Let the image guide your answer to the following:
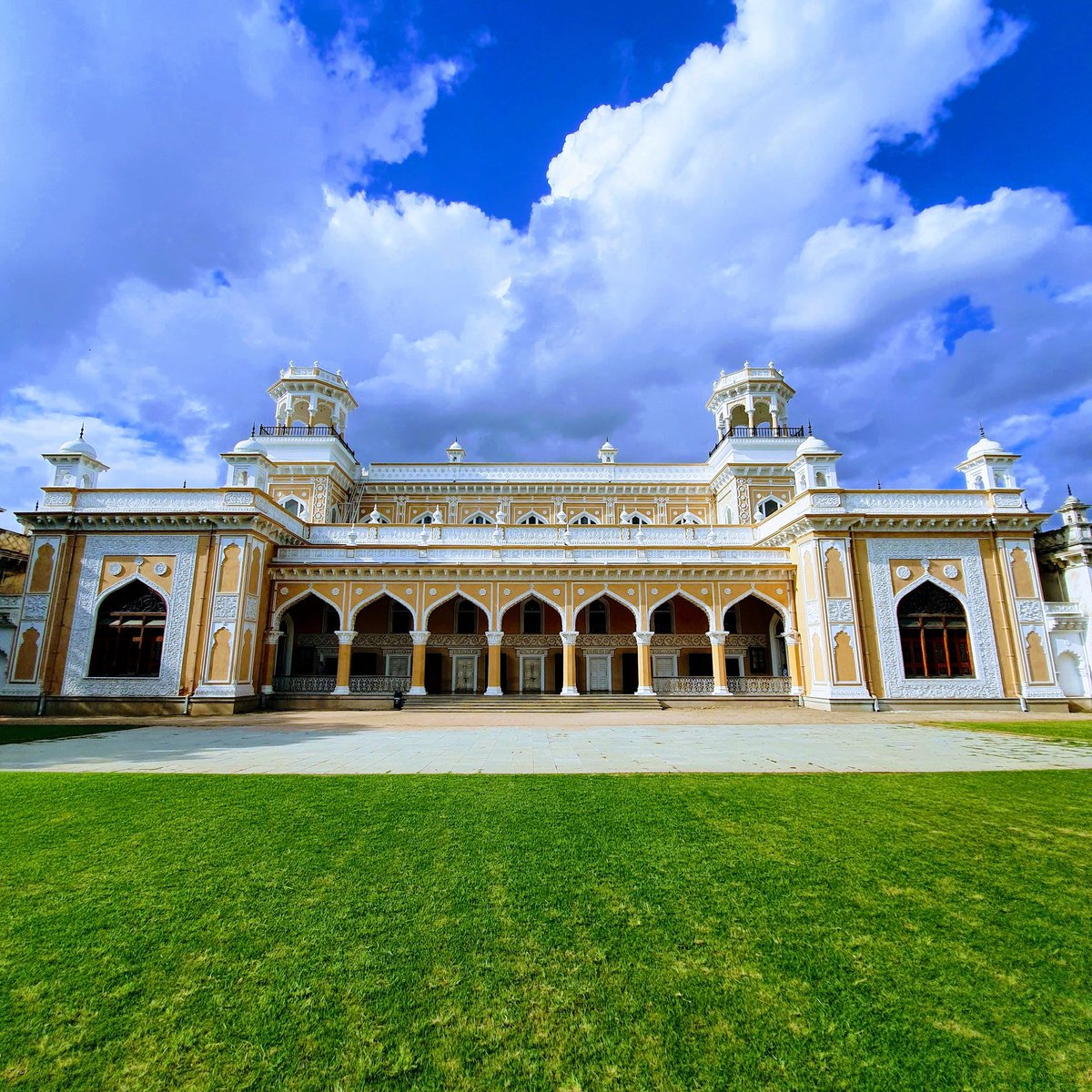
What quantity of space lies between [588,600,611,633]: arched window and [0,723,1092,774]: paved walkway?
10382mm

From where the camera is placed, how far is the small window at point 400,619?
941 inches

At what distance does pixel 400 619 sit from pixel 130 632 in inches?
348

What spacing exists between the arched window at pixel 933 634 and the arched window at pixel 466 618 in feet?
49.1

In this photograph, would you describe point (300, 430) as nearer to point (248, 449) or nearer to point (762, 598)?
point (248, 449)

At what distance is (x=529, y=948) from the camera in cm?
311

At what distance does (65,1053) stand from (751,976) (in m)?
2.84

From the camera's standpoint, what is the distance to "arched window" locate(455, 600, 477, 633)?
24156 millimetres

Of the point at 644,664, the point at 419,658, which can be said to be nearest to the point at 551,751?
the point at 644,664

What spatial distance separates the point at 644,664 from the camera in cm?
2088

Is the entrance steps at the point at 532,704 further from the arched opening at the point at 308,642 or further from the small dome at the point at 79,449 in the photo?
the small dome at the point at 79,449

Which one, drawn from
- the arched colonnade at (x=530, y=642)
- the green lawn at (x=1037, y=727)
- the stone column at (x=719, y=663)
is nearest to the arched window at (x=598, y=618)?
the arched colonnade at (x=530, y=642)

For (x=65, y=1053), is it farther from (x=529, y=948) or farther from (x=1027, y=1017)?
(x=1027, y=1017)

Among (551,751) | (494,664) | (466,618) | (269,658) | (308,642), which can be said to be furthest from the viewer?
(466,618)

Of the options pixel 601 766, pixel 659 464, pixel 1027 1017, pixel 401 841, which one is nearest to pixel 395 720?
pixel 601 766
